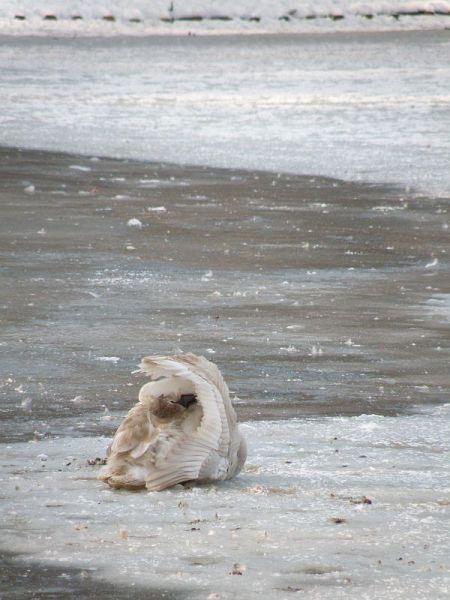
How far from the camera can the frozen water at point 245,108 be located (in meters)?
17.1

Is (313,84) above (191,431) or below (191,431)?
below

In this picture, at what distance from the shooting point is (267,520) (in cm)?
457

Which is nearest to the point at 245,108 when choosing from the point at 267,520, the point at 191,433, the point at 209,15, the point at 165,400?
the point at 165,400

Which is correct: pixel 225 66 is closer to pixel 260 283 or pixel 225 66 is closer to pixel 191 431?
pixel 260 283

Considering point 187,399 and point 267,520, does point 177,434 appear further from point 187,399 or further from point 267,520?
point 267,520

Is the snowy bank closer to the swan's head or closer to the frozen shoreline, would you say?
the frozen shoreline

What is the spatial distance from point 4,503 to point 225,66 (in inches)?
1251

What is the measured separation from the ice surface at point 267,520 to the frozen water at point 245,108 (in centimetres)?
882

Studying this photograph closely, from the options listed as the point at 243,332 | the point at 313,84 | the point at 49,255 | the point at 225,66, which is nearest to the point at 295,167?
the point at 49,255

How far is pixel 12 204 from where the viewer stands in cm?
1284

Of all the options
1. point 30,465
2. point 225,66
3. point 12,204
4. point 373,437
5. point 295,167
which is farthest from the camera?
point 225,66

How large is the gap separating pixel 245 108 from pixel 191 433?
61.9ft

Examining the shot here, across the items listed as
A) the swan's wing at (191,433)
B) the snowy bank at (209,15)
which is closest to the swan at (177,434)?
the swan's wing at (191,433)

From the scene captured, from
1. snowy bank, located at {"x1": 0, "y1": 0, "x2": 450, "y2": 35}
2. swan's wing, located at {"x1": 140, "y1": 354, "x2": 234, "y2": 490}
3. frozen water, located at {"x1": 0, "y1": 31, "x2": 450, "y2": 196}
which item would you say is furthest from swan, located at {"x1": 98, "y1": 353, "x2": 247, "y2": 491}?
snowy bank, located at {"x1": 0, "y1": 0, "x2": 450, "y2": 35}
